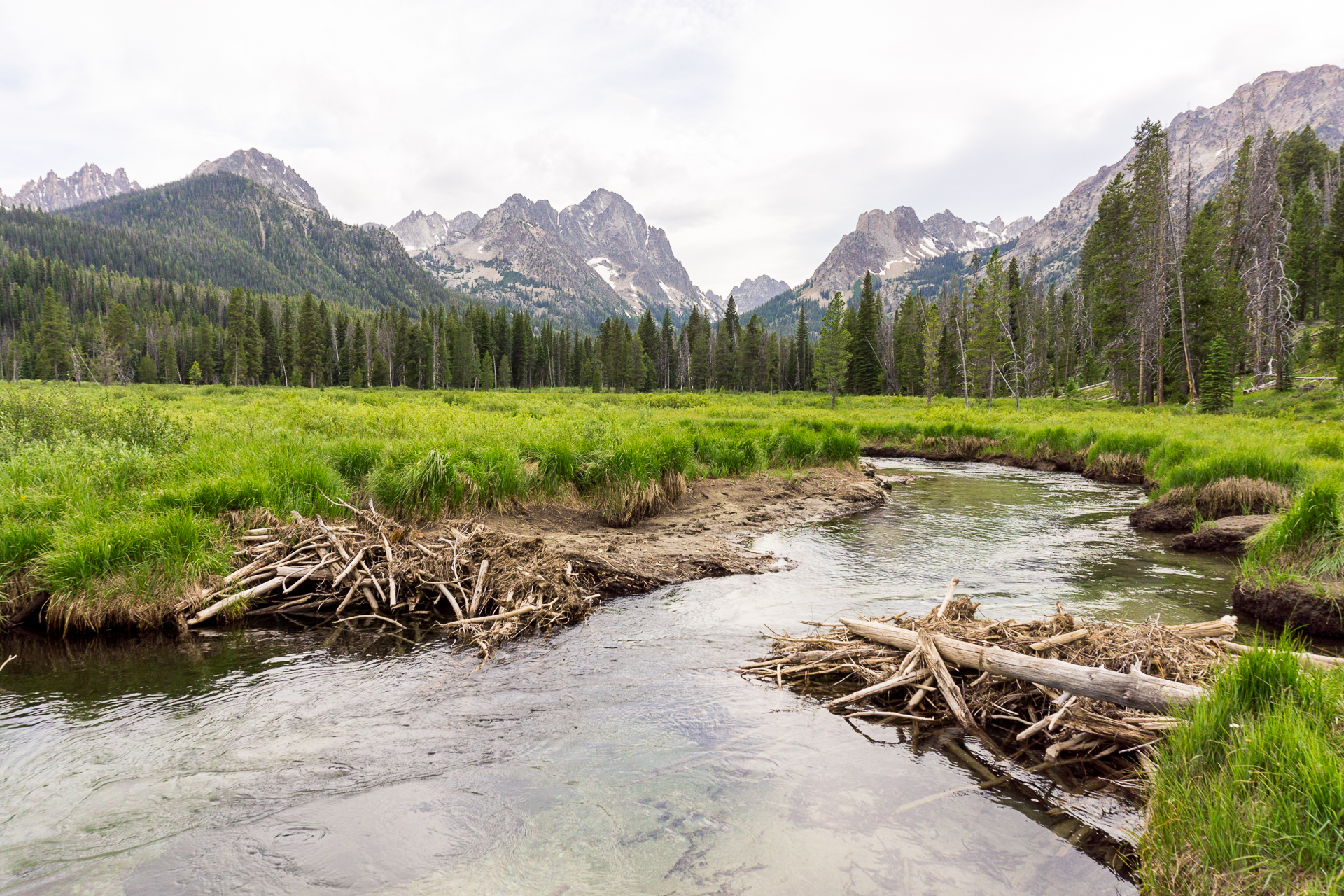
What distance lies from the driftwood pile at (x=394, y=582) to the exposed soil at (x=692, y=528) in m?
1.15

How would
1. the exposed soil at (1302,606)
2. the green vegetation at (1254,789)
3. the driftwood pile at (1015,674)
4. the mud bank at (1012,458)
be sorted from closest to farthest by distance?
the green vegetation at (1254,789), the driftwood pile at (1015,674), the exposed soil at (1302,606), the mud bank at (1012,458)

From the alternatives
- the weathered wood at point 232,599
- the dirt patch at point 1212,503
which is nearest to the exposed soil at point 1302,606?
the dirt patch at point 1212,503

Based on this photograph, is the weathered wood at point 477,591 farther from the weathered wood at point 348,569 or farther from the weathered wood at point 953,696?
the weathered wood at point 953,696

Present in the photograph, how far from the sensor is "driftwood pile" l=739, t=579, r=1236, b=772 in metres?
4.86

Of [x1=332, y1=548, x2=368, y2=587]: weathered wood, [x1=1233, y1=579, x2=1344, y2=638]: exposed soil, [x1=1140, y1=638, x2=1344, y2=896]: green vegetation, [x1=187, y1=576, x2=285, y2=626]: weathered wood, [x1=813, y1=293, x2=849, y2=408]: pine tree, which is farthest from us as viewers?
[x1=813, y1=293, x2=849, y2=408]: pine tree

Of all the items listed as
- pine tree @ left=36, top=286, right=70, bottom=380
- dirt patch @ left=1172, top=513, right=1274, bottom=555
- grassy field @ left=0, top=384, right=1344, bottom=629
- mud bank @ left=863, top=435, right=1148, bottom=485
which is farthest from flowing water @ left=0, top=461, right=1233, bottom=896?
pine tree @ left=36, top=286, right=70, bottom=380

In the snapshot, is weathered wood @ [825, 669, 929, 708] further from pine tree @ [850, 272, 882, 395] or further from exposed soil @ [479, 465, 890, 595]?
pine tree @ [850, 272, 882, 395]

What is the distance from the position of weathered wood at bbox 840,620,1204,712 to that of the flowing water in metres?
0.82

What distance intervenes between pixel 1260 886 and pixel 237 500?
443 inches

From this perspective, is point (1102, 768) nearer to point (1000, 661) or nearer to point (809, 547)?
point (1000, 661)

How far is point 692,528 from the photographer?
43.2 feet

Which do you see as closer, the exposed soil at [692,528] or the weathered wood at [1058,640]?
the weathered wood at [1058,640]

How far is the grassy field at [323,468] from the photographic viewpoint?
7.41 m

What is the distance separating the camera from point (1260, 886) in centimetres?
281
